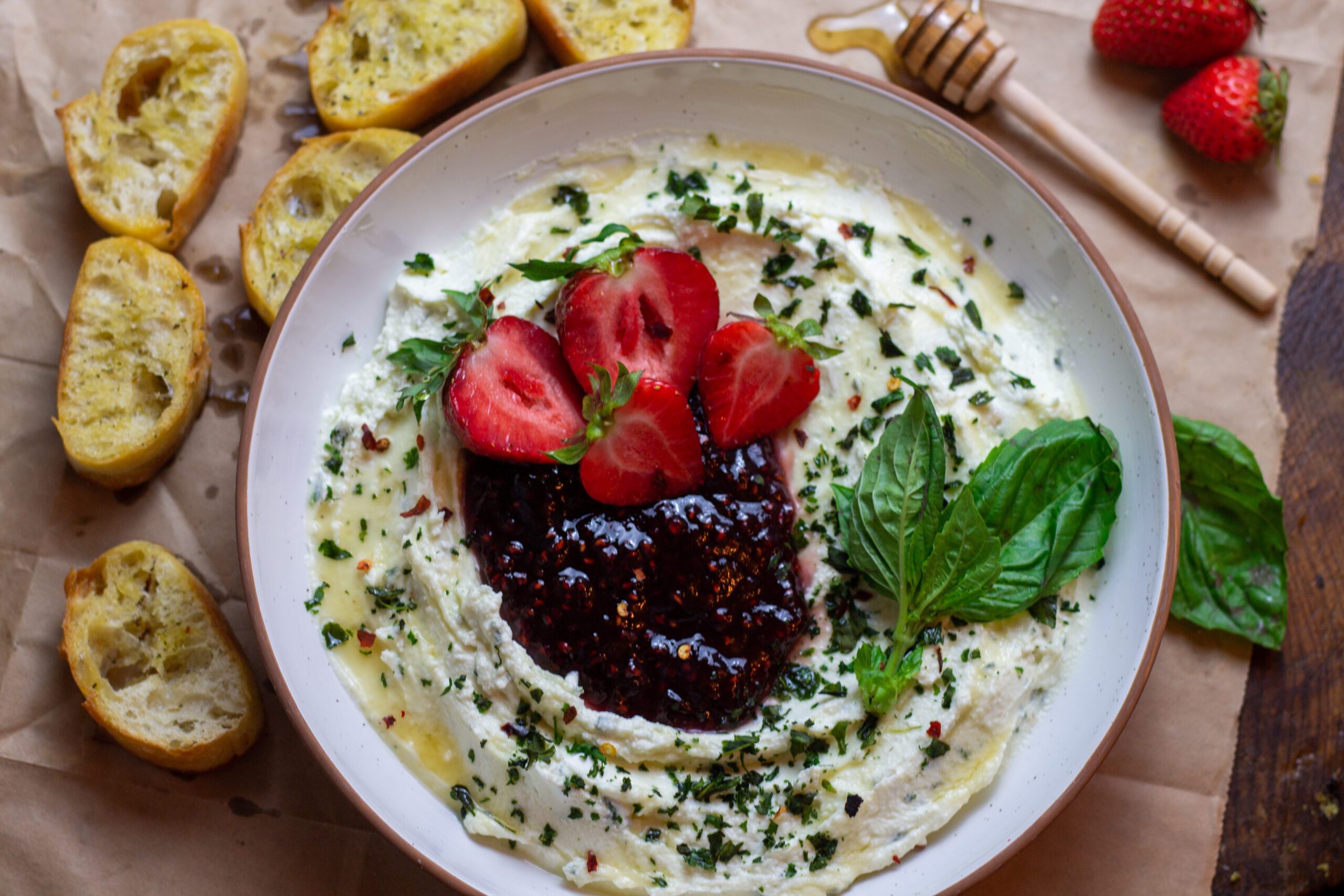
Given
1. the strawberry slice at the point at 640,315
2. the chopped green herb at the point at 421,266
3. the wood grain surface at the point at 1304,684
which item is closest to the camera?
the strawberry slice at the point at 640,315

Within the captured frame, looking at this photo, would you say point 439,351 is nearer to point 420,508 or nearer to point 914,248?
point 420,508

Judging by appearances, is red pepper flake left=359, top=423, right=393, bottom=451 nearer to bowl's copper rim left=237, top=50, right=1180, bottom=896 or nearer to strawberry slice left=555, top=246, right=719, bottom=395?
bowl's copper rim left=237, top=50, right=1180, bottom=896

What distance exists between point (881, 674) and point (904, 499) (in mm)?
487

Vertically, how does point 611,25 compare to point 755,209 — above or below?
above

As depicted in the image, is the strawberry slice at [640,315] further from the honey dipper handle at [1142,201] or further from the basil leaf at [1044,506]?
the honey dipper handle at [1142,201]

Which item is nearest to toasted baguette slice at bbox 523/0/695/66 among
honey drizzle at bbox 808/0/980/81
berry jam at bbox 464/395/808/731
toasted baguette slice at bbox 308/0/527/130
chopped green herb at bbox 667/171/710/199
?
toasted baguette slice at bbox 308/0/527/130

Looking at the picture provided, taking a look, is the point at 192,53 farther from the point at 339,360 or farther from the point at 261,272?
the point at 339,360

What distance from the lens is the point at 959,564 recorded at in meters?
2.74

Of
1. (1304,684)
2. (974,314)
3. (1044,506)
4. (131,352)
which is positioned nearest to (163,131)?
(131,352)

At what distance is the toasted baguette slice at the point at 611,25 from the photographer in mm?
3518

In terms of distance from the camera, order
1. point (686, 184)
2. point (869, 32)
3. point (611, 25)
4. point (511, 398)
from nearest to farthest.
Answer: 1. point (511, 398)
2. point (686, 184)
3. point (611, 25)
4. point (869, 32)

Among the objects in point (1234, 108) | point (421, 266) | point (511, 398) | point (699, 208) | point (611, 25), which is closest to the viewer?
point (511, 398)

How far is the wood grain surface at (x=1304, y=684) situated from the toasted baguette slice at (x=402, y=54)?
3020 mm

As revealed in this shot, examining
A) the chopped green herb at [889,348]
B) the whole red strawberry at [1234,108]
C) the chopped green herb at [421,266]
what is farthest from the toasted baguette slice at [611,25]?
the whole red strawberry at [1234,108]
